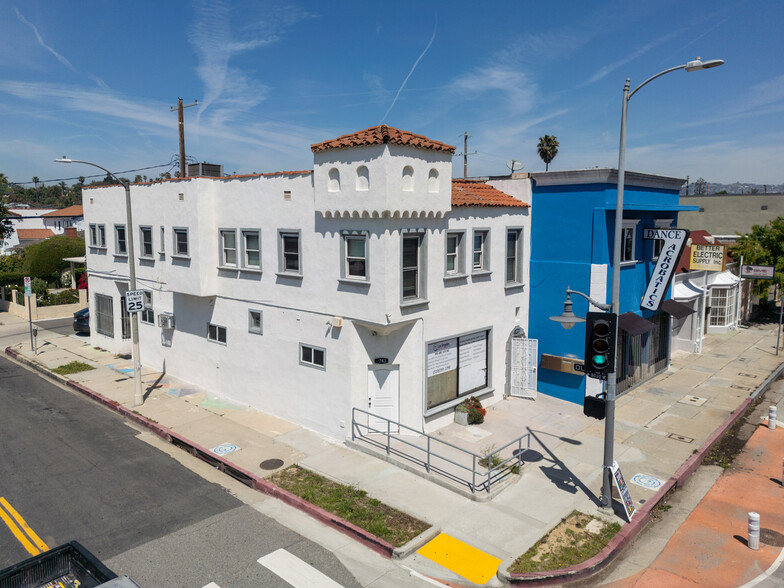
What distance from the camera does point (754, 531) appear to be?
424 inches

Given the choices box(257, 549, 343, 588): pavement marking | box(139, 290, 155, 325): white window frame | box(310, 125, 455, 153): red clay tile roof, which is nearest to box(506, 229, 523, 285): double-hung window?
box(310, 125, 455, 153): red clay tile roof

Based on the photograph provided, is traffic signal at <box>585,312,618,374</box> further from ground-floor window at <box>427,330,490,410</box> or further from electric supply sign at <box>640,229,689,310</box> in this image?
electric supply sign at <box>640,229,689,310</box>

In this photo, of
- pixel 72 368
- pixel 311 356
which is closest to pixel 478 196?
pixel 311 356

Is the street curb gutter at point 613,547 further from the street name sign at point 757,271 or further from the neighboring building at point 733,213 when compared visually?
the neighboring building at point 733,213

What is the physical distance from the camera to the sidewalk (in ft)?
39.3

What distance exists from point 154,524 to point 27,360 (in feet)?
55.6

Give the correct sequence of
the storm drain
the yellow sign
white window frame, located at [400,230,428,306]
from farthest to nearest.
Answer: the yellow sign, the storm drain, white window frame, located at [400,230,428,306]

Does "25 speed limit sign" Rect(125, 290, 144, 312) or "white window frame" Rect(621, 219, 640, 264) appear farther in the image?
"white window frame" Rect(621, 219, 640, 264)

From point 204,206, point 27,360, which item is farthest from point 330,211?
point 27,360

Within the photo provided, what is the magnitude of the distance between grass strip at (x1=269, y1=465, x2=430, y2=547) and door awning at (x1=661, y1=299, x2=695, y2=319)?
1576 cm

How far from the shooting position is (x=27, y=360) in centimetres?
2419

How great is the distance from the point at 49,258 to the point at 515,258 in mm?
38031

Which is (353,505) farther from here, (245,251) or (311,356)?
(245,251)

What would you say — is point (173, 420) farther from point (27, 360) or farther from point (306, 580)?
point (27, 360)
